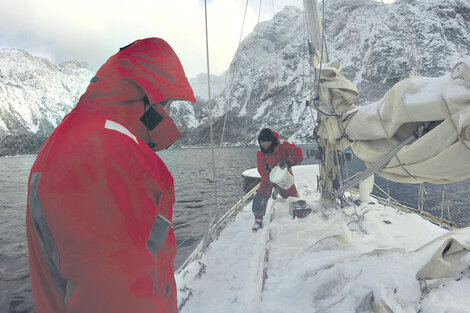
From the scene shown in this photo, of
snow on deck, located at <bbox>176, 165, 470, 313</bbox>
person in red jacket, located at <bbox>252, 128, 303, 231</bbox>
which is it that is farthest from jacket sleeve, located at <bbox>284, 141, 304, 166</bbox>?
snow on deck, located at <bbox>176, 165, 470, 313</bbox>

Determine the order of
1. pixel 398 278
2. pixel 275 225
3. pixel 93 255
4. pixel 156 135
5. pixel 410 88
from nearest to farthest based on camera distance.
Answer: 1. pixel 93 255
2. pixel 156 135
3. pixel 398 278
4. pixel 410 88
5. pixel 275 225

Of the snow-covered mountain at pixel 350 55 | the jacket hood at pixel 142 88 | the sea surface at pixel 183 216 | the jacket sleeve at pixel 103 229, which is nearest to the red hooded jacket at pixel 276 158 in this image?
the sea surface at pixel 183 216

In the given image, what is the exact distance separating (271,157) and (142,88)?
172 inches

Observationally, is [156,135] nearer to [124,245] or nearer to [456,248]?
[124,245]

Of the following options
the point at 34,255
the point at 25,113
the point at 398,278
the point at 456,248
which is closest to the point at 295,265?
the point at 398,278

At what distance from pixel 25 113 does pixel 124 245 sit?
228 meters

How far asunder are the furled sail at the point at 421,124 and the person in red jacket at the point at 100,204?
2054 millimetres

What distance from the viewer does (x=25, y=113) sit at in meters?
173

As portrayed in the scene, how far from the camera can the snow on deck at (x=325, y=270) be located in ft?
5.63

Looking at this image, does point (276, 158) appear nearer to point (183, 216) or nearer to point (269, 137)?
point (269, 137)

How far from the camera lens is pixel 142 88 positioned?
873mm

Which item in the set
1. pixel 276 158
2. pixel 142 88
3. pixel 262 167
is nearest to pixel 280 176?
pixel 276 158

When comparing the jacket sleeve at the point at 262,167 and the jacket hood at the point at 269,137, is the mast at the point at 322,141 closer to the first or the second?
the jacket hood at the point at 269,137

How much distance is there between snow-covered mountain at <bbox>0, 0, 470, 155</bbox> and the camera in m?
94.1
